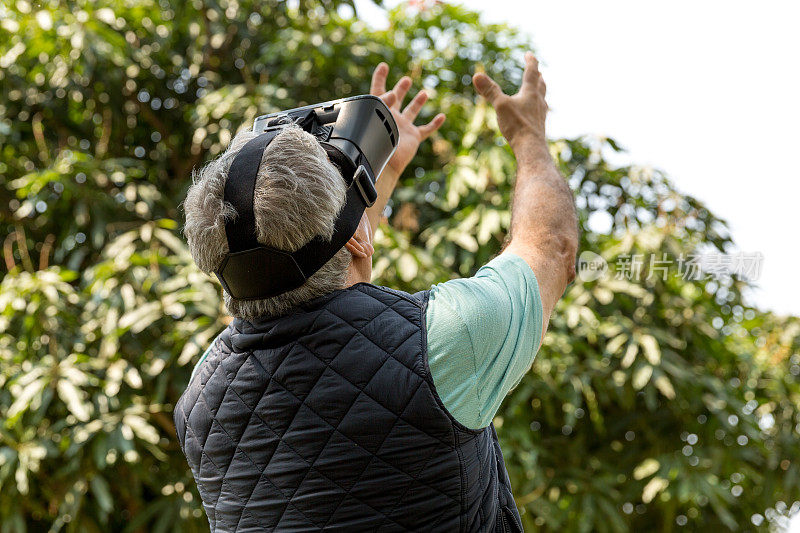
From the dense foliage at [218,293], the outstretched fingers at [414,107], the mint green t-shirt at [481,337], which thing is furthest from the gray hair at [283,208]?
the dense foliage at [218,293]

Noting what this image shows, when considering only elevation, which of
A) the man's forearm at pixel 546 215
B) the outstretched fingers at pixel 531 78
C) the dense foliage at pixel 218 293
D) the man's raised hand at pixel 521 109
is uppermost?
the outstretched fingers at pixel 531 78

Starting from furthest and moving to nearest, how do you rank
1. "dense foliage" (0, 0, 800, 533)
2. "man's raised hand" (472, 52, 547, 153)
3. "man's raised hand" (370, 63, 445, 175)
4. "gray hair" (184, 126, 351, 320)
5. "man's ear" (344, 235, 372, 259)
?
"dense foliage" (0, 0, 800, 533), "man's raised hand" (370, 63, 445, 175), "man's raised hand" (472, 52, 547, 153), "man's ear" (344, 235, 372, 259), "gray hair" (184, 126, 351, 320)

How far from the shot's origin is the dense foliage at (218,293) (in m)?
2.45

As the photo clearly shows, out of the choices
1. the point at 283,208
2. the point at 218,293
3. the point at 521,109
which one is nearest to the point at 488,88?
the point at 521,109

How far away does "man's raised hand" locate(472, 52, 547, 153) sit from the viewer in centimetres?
106

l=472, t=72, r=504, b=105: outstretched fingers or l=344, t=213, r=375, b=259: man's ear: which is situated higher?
l=472, t=72, r=504, b=105: outstretched fingers

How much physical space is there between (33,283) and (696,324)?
2273 millimetres

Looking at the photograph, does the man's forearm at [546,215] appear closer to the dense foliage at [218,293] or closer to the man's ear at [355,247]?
the man's ear at [355,247]

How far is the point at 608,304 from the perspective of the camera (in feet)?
9.04

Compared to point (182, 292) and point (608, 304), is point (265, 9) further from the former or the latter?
point (608, 304)

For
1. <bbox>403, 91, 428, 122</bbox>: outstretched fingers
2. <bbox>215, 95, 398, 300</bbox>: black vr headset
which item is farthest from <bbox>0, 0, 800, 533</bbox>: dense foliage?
<bbox>215, 95, 398, 300</bbox>: black vr headset

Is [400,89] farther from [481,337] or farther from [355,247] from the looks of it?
[481,337]

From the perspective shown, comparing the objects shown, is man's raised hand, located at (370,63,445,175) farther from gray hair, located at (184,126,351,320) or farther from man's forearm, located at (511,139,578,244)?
gray hair, located at (184,126,351,320)

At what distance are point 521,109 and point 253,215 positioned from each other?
45 cm
